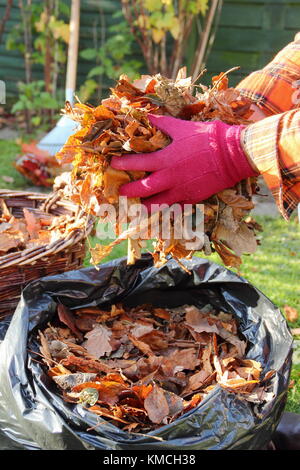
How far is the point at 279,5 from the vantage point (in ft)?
17.2

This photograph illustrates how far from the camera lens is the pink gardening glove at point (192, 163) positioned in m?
1.40

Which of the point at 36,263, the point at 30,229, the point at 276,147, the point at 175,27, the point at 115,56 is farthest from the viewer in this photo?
the point at 115,56

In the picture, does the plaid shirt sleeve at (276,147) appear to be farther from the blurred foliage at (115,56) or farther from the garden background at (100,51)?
the blurred foliage at (115,56)

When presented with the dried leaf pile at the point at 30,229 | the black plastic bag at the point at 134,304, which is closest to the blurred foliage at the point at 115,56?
the dried leaf pile at the point at 30,229

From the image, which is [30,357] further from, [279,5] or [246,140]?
[279,5]

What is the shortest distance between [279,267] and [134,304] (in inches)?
52.4

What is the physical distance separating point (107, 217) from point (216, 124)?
0.37 m

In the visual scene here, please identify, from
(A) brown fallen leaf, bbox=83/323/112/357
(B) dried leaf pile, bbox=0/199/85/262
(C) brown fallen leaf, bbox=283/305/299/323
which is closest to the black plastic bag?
(A) brown fallen leaf, bbox=83/323/112/357

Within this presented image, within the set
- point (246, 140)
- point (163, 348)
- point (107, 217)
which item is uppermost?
point (246, 140)

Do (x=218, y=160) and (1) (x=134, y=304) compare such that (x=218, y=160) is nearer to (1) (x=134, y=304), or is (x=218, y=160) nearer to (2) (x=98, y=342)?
(2) (x=98, y=342)

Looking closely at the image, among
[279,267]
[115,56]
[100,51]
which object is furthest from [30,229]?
[100,51]

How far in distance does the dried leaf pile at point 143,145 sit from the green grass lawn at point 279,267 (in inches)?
34.6

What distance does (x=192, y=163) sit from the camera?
1413mm
